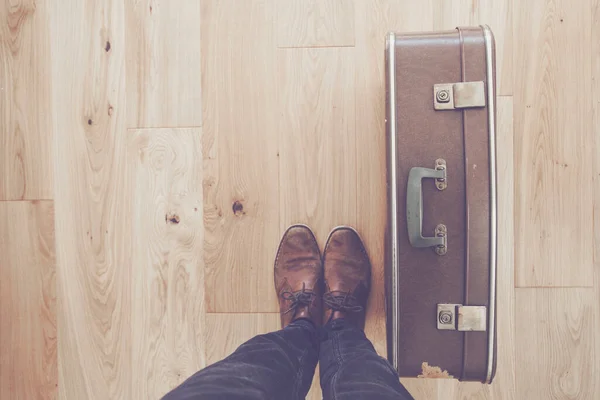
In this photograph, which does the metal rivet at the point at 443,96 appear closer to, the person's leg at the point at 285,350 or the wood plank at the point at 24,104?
the person's leg at the point at 285,350

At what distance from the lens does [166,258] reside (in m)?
0.98

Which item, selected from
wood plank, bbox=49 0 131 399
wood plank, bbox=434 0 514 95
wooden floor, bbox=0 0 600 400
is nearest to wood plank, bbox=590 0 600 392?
wooden floor, bbox=0 0 600 400

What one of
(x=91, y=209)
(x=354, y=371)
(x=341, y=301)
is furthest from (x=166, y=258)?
(x=354, y=371)

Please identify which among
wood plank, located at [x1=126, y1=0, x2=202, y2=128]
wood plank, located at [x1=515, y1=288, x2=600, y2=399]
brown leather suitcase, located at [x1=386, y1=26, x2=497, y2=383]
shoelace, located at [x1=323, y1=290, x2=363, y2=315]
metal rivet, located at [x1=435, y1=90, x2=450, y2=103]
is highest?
wood plank, located at [x1=126, y1=0, x2=202, y2=128]

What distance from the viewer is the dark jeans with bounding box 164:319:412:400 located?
58 cm

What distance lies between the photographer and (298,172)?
96 centimetres

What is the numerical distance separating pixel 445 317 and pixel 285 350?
312 mm

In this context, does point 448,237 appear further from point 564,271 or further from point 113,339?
point 113,339

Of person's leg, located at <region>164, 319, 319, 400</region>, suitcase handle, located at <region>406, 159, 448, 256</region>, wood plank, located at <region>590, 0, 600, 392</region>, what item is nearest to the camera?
person's leg, located at <region>164, 319, 319, 400</region>

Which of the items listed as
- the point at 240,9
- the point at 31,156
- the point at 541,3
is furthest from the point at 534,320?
the point at 31,156

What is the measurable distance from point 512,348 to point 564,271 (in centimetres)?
22

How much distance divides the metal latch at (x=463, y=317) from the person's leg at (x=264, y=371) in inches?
11.0

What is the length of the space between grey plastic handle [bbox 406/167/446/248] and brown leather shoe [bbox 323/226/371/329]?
0.83 feet

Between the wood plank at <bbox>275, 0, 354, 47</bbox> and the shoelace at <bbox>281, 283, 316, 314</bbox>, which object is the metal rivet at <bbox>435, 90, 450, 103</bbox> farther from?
the shoelace at <bbox>281, 283, 316, 314</bbox>
